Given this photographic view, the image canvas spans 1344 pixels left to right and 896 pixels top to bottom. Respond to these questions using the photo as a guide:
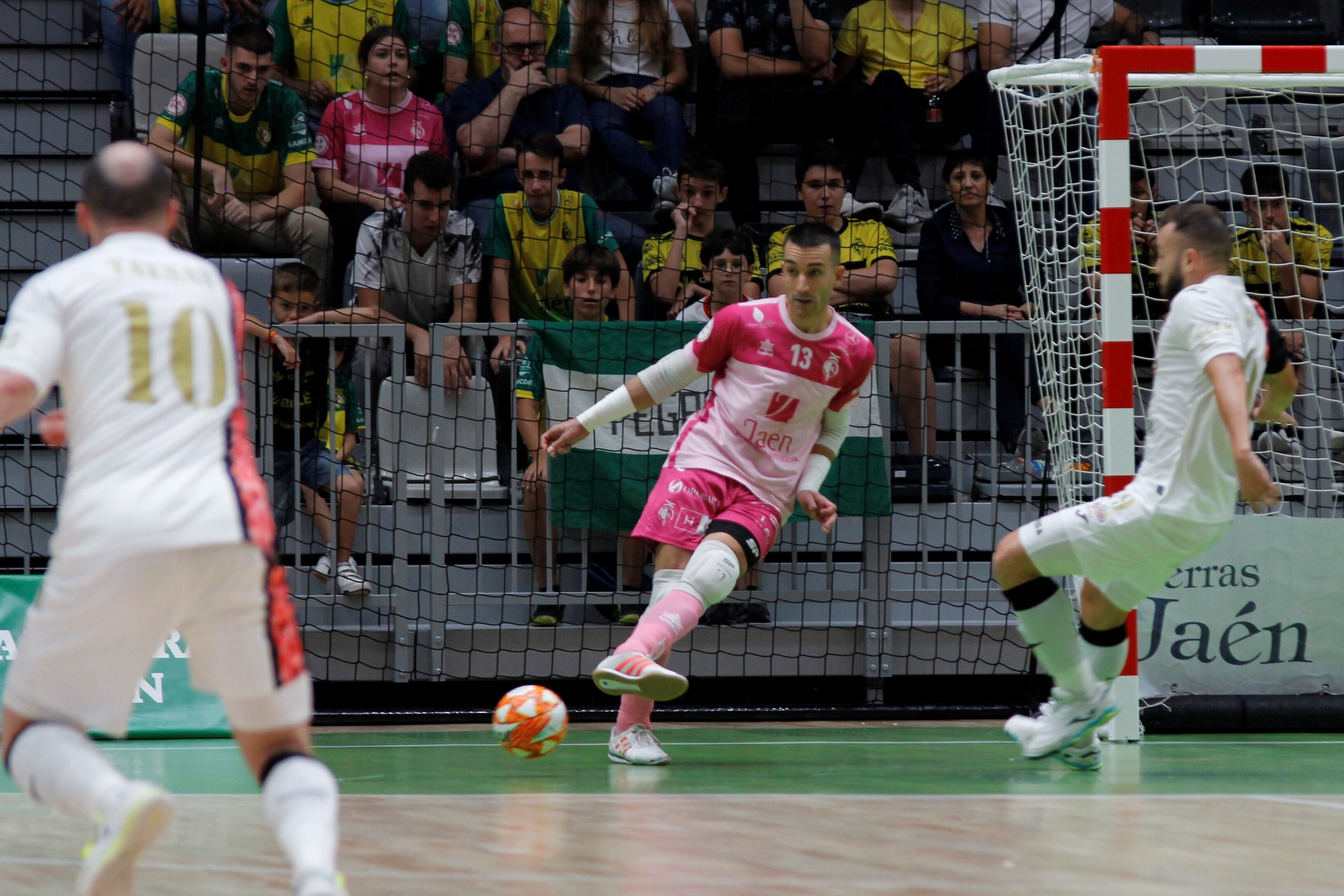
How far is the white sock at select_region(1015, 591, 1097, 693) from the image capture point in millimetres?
5047

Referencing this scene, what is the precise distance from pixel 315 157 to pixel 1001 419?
14.1ft

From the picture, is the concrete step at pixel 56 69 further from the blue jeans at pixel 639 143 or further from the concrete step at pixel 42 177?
the blue jeans at pixel 639 143

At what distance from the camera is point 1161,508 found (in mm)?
4832

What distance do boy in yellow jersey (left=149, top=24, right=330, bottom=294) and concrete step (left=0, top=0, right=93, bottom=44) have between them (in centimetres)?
212

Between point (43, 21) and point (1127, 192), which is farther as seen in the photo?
point (43, 21)

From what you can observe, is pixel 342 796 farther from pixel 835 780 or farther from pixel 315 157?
pixel 315 157

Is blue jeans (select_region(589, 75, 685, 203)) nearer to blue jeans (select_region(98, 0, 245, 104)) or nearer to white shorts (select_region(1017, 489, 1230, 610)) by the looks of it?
blue jeans (select_region(98, 0, 245, 104))

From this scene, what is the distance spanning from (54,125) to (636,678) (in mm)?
6868

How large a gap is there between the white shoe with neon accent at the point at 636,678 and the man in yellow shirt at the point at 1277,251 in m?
4.13

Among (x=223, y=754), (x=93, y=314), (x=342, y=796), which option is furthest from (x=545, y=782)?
(x=93, y=314)

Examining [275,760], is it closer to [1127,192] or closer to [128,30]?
[1127,192]

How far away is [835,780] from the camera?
4.96 metres

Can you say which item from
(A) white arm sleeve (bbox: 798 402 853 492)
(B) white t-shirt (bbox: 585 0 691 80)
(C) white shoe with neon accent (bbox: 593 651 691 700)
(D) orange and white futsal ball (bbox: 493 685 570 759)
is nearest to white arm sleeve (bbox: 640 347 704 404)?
(A) white arm sleeve (bbox: 798 402 853 492)

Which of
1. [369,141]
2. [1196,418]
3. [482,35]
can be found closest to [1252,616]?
[1196,418]
